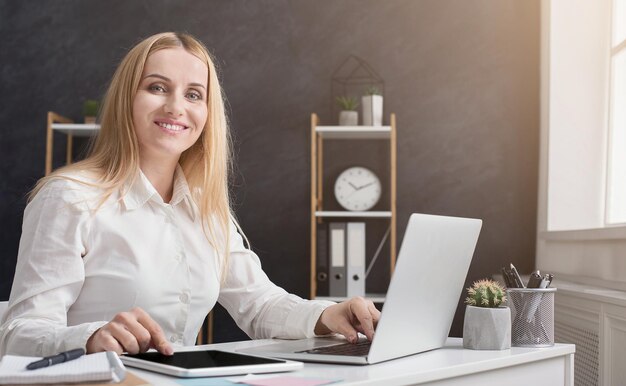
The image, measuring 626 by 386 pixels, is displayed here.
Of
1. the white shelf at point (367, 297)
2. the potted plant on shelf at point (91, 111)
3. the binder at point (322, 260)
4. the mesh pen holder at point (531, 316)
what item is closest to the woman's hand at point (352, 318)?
the mesh pen holder at point (531, 316)

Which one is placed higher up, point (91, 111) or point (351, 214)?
point (91, 111)

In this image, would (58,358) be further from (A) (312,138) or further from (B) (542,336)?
(A) (312,138)

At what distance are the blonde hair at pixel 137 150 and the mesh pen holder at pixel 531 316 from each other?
74 centimetres

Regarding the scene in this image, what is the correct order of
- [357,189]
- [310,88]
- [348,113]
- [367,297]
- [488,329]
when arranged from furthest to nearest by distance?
[310,88], [357,189], [348,113], [367,297], [488,329]

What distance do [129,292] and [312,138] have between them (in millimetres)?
2327

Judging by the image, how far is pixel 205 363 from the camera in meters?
1.25

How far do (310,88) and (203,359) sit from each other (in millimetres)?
3167

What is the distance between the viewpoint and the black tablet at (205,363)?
1186 mm

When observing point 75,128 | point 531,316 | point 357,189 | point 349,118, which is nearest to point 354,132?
point 349,118

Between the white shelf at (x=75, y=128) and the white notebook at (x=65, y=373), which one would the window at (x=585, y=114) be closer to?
the white shelf at (x=75, y=128)

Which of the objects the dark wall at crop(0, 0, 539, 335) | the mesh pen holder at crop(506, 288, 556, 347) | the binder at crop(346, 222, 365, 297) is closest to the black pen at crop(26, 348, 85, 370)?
the mesh pen holder at crop(506, 288, 556, 347)

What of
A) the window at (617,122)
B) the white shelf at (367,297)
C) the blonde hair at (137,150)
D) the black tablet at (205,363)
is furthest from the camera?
the white shelf at (367,297)

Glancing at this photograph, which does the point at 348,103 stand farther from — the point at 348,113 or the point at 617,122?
the point at 617,122

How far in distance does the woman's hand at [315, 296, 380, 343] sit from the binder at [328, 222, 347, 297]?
7.31ft
